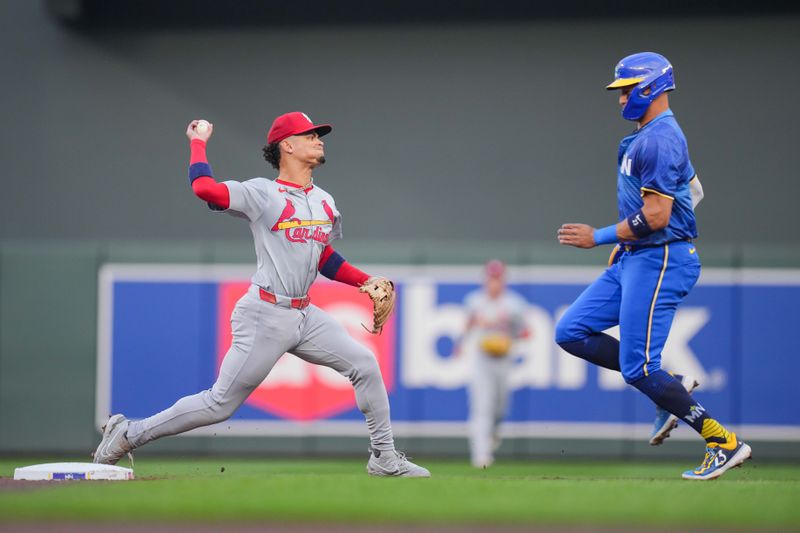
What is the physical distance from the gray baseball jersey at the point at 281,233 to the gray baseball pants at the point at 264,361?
12 centimetres

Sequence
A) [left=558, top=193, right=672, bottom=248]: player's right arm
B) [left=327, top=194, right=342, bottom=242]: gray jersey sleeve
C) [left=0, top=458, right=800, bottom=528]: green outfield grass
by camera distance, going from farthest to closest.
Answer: [left=327, top=194, right=342, bottom=242]: gray jersey sleeve → [left=558, top=193, right=672, bottom=248]: player's right arm → [left=0, top=458, right=800, bottom=528]: green outfield grass

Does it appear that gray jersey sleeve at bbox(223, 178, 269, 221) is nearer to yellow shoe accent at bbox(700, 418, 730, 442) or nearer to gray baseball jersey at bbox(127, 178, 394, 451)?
gray baseball jersey at bbox(127, 178, 394, 451)

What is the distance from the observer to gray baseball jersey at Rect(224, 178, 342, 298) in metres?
5.79

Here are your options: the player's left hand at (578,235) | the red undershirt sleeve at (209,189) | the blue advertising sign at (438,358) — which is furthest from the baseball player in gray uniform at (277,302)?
the blue advertising sign at (438,358)

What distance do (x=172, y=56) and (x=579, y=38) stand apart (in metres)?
4.59

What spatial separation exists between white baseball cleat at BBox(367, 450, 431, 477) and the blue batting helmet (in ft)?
6.98

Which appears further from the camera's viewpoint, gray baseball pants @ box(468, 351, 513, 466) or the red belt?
gray baseball pants @ box(468, 351, 513, 466)

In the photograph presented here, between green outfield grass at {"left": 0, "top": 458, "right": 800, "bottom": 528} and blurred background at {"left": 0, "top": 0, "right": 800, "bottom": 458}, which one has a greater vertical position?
blurred background at {"left": 0, "top": 0, "right": 800, "bottom": 458}

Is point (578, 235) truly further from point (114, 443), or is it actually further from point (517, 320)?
point (517, 320)

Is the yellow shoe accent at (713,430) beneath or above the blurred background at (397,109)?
beneath

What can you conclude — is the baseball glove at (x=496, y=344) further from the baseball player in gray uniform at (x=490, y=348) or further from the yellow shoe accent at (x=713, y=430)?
the yellow shoe accent at (x=713, y=430)

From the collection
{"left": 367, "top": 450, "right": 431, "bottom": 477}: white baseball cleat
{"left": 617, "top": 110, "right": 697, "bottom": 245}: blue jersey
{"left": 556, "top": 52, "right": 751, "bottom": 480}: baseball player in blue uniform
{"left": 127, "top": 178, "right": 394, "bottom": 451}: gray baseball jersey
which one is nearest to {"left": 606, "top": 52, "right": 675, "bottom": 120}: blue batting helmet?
{"left": 556, "top": 52, "right": 751, "bottom": 480}: baseball player in blue uniform

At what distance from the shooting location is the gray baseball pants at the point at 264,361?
5.82 metres

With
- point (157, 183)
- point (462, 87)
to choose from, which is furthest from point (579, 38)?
point (157, 183)
